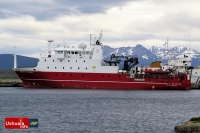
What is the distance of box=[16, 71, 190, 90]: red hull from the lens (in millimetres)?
60656

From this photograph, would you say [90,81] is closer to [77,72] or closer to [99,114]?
[77,72]

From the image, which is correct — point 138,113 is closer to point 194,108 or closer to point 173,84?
point 194,108

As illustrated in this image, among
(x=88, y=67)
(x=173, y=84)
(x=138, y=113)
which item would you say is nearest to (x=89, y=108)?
(x=138, y=113)

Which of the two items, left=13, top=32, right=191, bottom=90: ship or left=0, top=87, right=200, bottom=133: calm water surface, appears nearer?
left=0, top=87, right=200, bottom=133: calm water surface

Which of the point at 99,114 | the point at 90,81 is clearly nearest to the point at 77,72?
the point at 90,81

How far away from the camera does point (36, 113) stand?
35094 millimetres

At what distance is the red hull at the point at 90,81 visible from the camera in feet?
199
